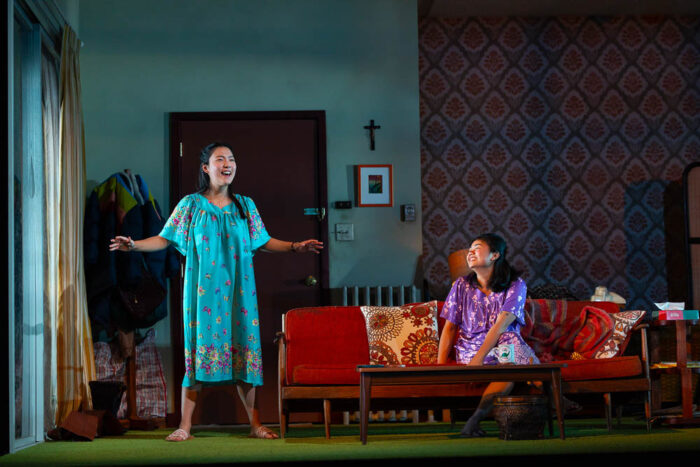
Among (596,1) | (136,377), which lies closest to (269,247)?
(136,377)

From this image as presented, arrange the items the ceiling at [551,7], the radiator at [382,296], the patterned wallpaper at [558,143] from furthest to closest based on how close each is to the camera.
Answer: the patterned wallpaper at [558,143] → the ceiling at [551,7] → the radiator at [382,296]

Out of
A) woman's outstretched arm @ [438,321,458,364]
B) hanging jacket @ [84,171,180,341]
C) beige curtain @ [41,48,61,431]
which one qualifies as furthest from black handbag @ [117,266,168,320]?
woman's outstretched arm @ [438,321,458,364]

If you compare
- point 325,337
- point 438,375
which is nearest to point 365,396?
point 438,375

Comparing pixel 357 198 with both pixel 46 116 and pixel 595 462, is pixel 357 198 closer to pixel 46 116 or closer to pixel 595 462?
pixel 46 116

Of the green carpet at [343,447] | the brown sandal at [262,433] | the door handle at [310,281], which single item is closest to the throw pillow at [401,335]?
the green carpet at [343,447]

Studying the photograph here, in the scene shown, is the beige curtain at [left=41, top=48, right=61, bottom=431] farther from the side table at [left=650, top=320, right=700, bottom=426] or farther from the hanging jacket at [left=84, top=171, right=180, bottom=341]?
the side table at [left=650, top=320, right=700, bottom=426]

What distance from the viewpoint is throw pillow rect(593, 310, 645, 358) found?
5023mm

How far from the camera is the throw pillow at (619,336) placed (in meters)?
5.02

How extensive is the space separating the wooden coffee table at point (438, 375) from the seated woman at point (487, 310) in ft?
1.24

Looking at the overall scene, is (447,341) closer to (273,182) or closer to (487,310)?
(487,310)

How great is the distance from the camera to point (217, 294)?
15.2 ft

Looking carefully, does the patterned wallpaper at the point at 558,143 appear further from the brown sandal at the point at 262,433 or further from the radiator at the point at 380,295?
the brown sandal at the point at 262,433

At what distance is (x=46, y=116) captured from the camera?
5.36 meters

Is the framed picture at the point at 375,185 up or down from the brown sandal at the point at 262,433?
up
